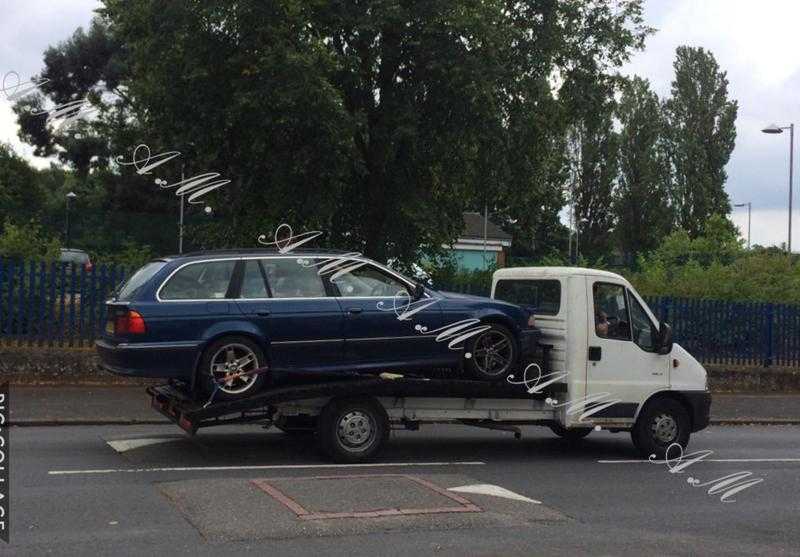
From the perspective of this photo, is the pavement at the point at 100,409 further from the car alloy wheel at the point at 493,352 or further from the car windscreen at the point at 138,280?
the car alloy wheel at the point at 493,352

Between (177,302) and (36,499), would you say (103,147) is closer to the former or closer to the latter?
(177,302)

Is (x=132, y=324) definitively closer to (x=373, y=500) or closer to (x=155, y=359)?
(x=155, y=359)

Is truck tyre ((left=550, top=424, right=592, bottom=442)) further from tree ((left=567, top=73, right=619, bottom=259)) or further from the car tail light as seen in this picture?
tree ((left=567, top=73, right=619, bottom=259))

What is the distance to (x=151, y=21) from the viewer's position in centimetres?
1702

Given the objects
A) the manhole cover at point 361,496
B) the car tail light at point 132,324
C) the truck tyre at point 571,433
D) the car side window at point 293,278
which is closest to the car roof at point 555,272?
the truck tyre at point 571,433

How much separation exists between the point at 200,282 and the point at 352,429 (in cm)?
219

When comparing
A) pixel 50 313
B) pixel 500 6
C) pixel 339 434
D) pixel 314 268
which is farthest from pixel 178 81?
pixel 339 434

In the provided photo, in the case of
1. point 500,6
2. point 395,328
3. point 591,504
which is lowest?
point 591,504

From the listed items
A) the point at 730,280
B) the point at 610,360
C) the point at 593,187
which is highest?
the point at 593,187

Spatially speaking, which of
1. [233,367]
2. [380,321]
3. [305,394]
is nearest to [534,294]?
[380,321]

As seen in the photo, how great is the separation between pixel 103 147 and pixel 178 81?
8.59m

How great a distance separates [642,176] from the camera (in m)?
63.2

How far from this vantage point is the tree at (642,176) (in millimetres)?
62531

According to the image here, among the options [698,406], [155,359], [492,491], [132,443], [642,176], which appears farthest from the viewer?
[642,176]
